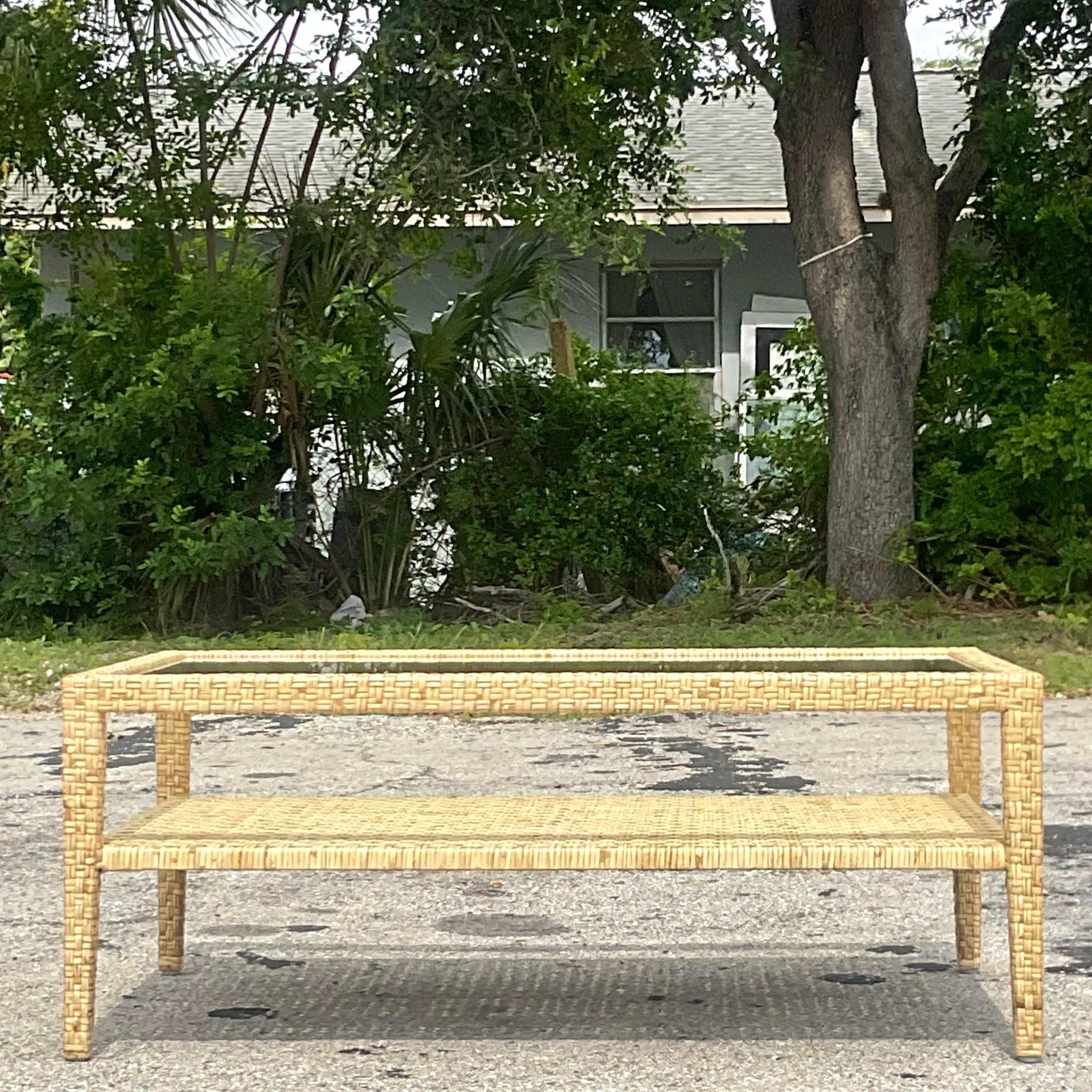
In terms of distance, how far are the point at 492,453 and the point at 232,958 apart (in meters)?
9.09

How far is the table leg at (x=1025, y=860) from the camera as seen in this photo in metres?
3.71

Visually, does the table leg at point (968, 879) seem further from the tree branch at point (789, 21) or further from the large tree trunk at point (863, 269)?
the tree branch at point (789, 21)

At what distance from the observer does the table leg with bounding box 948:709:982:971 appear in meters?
4.41

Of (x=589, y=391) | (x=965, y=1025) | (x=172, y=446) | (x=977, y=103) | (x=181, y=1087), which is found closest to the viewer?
(x=181, y=1087)

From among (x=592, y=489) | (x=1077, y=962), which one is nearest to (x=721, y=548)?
(x=592, y=489)

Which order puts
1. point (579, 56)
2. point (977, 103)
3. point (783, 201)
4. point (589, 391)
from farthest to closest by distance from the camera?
point (783, 201) → point (589, 391) → point (977, 103) → point (579, 56)

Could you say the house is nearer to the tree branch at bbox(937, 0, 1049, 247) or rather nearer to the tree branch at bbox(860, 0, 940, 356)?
the tree branch at bbox(937, 0, 1049, 247)

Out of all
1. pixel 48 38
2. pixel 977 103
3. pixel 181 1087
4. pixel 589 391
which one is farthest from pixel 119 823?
pixel 977 103

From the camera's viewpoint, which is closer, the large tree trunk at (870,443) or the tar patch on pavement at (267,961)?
the tar patch on pavement at (267,961)

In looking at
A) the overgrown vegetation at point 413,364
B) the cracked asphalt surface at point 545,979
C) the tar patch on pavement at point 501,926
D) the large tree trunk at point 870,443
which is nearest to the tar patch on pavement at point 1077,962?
the cracked asphalt surface at point 545,979

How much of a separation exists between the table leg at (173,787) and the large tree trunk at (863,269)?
8.92m

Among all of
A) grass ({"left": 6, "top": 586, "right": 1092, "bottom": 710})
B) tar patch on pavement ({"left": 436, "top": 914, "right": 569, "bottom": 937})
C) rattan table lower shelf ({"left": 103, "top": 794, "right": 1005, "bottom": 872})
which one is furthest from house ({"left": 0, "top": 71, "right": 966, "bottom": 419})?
rattan table lower shelf ({"left": 103, "top": 794, "right": 1005, "bottom": 872})

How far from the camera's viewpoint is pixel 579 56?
438 inches

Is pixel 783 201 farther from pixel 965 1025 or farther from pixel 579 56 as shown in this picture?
pixel 965 1025
